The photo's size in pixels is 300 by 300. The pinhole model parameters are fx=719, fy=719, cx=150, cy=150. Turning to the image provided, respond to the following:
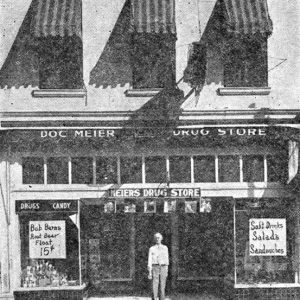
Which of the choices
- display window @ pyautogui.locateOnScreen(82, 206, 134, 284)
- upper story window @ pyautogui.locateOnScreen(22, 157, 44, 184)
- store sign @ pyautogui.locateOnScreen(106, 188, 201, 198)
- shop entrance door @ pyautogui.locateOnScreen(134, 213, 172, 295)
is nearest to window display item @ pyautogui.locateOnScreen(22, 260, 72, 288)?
display window @ pyautogui.locateOnScreen(82, 206, 134, 284)

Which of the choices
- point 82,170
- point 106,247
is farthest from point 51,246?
point 82,170

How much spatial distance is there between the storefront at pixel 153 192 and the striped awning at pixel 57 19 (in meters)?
2.23

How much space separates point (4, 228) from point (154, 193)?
3542mm

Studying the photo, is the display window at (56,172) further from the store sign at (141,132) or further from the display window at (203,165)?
the display window at (203,165)

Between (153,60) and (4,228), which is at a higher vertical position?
(153,60)

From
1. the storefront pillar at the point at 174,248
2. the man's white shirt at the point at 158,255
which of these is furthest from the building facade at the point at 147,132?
the storefront pillar at the point at 174,248

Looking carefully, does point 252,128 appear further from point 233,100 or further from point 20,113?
point 20,113

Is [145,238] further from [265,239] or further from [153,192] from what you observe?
[265,239]

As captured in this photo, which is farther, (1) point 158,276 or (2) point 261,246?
(2) point 261,246

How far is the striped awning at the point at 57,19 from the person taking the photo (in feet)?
53.1

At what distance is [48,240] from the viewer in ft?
54.4

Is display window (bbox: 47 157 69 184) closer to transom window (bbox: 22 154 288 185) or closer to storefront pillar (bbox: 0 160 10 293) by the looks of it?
transom window (bbox: 22 154 288 185)

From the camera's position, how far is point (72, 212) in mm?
16641

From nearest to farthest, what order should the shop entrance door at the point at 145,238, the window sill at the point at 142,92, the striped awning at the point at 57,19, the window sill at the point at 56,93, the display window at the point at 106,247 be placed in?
1. the striped awning at the point at 57,19
2. the window sill at the point at 56,93
3. the window sill at the point at 142,92
4. the display window at the point at 106,247
5. the shop entrance door at the point at 145,238
